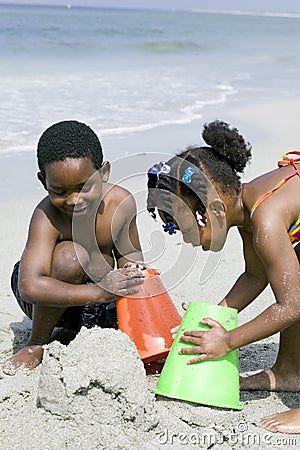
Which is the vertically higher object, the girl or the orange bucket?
the girl

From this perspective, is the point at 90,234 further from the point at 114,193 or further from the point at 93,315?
the point at 93,315

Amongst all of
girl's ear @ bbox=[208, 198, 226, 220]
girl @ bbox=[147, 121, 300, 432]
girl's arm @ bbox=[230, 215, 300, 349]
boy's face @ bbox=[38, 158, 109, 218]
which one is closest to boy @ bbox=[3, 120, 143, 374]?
boy's face @ bbox=[38, 158, 109, 218]

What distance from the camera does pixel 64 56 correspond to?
13539 millimetres

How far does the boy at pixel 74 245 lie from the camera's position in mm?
2461

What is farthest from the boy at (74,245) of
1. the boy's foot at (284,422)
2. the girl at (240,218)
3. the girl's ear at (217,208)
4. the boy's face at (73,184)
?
the boy's foot at (284,422)

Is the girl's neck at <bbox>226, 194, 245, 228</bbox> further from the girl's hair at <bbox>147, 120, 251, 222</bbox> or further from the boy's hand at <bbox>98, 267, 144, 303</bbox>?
the boy's hand at <bbox>98, 267, 144, 303</bbox>

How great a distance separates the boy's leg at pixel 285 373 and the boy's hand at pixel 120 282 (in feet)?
1.84

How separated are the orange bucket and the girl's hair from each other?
0.30 m

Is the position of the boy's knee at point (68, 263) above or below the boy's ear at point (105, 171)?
below

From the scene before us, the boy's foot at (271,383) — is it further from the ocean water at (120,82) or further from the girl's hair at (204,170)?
the ocean water at (120,82)

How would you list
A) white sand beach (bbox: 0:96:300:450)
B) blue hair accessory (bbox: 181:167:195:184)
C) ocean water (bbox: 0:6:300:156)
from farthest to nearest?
ocean water (bbox: 0:6:300:156), blue hair accessory (bbox: 181:167:195:184), white sand beach (bbox: 0:96:300:450)

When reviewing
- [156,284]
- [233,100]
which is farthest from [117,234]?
[233,100]

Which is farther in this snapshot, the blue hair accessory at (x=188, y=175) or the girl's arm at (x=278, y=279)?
the blue hair accessory at (x=188, y=175)

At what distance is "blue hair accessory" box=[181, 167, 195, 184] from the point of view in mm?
2303
